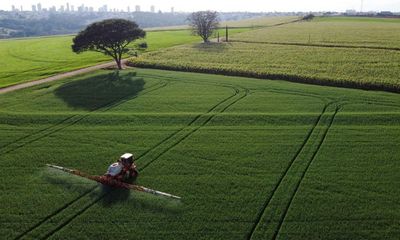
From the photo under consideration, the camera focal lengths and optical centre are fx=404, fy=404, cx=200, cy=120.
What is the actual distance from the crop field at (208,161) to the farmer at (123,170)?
86 cm

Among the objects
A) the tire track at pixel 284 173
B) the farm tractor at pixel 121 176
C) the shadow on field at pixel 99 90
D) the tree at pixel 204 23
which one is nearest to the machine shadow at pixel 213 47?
the tree at pixel 204 23

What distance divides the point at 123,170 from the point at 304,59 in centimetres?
4483

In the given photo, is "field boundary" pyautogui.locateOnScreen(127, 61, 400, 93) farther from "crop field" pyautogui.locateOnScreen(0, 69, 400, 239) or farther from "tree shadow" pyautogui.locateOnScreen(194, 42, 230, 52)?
"tree shadow" pyautogui.locateOnScreen(194, 42, 230, 52)

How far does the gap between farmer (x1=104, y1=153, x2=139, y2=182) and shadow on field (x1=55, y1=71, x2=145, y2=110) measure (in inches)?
640

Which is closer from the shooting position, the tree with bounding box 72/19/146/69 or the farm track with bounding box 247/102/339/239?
the farm track with bounding box 247/102/339/239

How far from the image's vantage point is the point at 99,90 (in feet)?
151

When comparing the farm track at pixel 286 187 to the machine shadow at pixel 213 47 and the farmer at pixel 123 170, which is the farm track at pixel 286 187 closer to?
the farmer at pixel 123 170

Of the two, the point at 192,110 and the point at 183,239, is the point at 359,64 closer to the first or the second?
the point at 192,110

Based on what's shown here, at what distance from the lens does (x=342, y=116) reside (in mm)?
34688

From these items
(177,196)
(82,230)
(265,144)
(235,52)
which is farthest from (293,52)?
(82,230)

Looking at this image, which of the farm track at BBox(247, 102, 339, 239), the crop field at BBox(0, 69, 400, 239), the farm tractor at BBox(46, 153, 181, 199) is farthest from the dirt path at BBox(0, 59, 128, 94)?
the farm track at BBox(247, 102, 339, 239)

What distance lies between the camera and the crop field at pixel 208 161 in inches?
769

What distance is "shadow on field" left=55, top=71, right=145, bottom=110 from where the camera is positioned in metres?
41.0

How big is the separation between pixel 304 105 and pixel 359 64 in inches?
901
